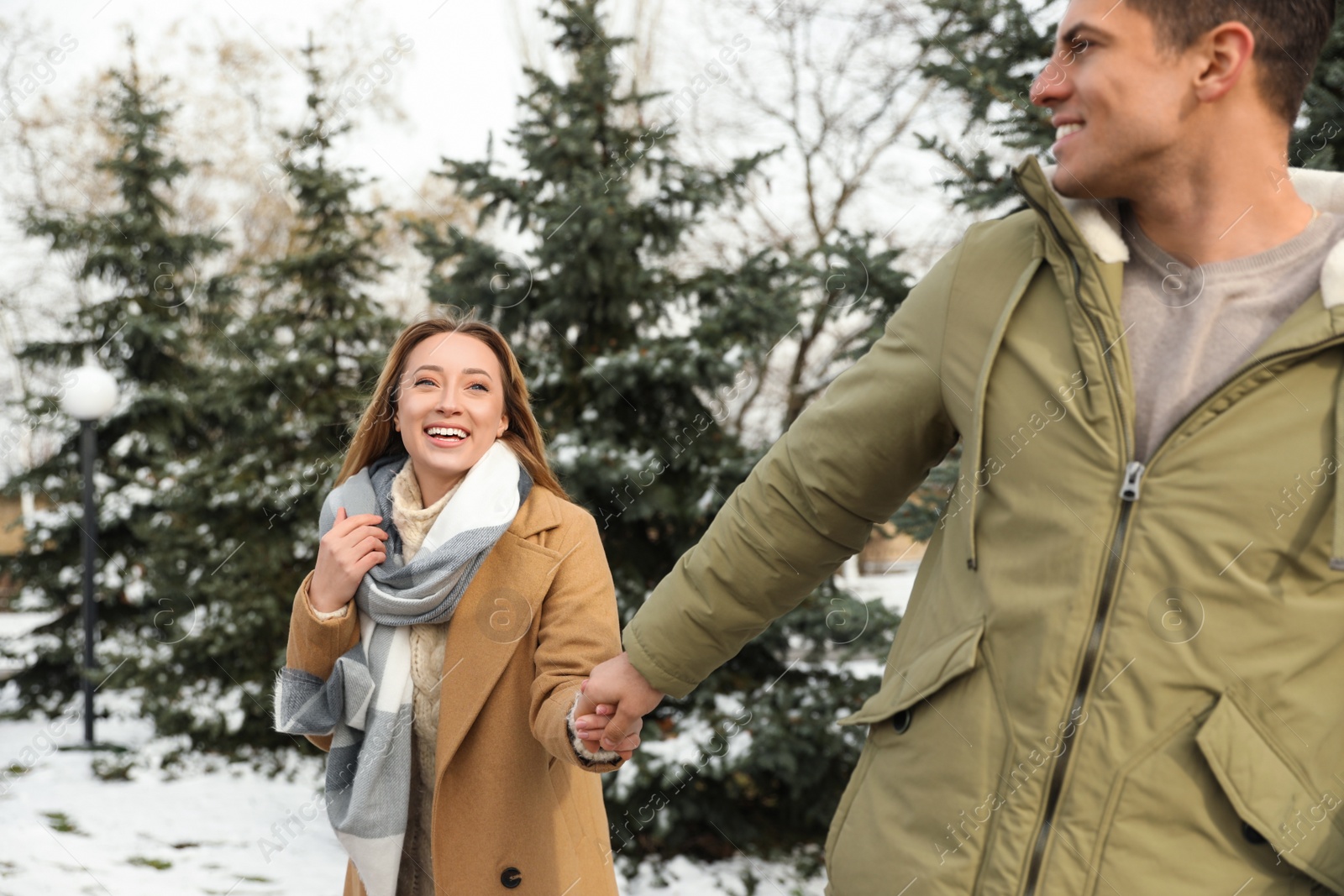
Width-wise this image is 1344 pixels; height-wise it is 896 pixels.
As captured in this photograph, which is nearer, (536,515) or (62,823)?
(536,515)

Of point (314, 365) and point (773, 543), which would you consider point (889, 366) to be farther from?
point (314, 365)

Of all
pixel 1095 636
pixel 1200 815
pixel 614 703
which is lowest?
pixel 1200 815

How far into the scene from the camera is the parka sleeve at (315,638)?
8.93ft

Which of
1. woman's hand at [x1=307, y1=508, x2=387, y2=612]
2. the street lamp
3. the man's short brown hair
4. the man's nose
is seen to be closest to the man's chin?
the man's nose

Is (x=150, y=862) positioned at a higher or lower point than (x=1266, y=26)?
lower

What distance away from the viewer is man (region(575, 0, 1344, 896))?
1.54 metres

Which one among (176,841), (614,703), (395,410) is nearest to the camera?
(614,703)

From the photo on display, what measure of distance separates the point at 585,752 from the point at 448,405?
0.94 metres

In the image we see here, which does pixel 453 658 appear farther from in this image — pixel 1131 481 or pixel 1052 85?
pixel 1052 85

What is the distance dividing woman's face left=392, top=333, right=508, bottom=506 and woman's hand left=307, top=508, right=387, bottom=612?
0.25m

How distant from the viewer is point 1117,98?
1.67m

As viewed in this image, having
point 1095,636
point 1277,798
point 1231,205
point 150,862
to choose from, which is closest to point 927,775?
point 1095,636

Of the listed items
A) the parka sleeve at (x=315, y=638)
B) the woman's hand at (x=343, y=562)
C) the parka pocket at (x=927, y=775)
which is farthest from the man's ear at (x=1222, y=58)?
the parka sleeve at (x=315, y=638)

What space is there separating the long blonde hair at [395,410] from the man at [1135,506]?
4.38ft
